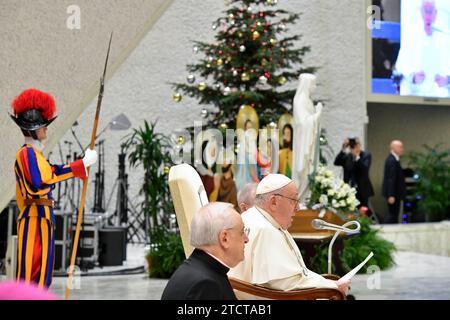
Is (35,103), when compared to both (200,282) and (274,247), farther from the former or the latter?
(200,282)

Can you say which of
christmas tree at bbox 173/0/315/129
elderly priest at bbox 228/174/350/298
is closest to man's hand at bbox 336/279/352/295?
elderly priest at bbox 228/174/350/298

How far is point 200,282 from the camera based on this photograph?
8.02ft

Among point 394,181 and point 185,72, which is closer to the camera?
point 394,181

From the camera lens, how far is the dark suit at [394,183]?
14.1 metres

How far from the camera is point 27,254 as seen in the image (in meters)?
4.92

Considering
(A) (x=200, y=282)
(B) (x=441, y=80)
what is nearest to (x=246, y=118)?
(B) (x=441, y=80)

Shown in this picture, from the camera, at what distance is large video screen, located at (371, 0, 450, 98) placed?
15.5 meters

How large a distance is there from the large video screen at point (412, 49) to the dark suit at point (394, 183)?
1981 mm

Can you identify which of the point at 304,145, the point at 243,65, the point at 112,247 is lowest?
the point at 112,247

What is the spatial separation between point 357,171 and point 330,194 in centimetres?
475

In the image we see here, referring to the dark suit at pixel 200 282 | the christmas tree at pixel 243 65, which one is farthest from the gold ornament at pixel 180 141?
the dark suit at pixel 200 282

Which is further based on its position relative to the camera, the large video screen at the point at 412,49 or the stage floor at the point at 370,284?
the large video screen at the point at 412,49

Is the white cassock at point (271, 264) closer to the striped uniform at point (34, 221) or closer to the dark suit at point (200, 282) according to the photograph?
the dark suit at point (200, 282)
